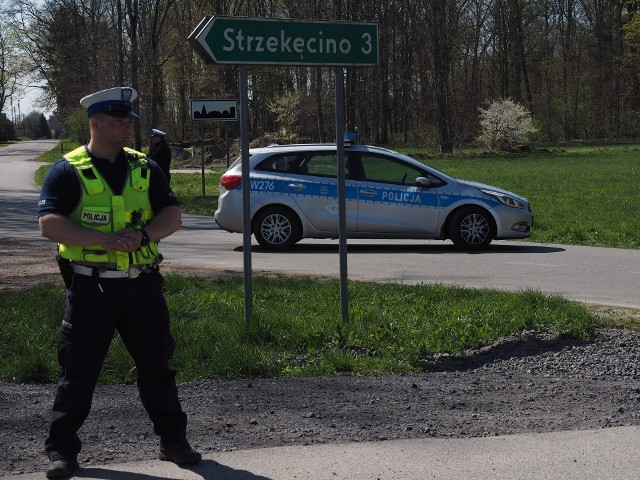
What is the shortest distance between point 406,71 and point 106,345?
68.3 m

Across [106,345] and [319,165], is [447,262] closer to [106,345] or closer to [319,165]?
[319,165]

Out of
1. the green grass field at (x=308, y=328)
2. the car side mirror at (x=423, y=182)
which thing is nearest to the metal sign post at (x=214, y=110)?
the car side mirror at (x=423, y=182)

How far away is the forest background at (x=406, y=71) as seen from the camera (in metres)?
62.2

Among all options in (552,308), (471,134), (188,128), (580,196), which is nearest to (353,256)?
(552,308)

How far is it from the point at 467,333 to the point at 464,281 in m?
4.05

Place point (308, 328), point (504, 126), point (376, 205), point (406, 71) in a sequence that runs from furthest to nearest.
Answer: point (406, 71), point (504, 126), point (376, 205), point (308, 328)

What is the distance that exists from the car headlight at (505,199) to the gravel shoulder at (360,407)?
27.2 ft

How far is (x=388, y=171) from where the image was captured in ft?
50.0

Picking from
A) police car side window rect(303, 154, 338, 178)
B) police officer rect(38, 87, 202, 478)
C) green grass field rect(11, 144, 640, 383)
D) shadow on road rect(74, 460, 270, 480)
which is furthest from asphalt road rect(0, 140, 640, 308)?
police officer rect(38, 87, 202, 478)

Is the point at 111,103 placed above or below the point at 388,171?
above

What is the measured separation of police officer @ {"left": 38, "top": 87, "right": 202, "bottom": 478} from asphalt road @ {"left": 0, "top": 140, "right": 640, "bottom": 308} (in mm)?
6275

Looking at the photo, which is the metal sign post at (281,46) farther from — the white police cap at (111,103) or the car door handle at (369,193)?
the car door handle at (369,193)

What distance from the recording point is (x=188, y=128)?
7488cm

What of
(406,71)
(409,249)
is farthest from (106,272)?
(406,71)
